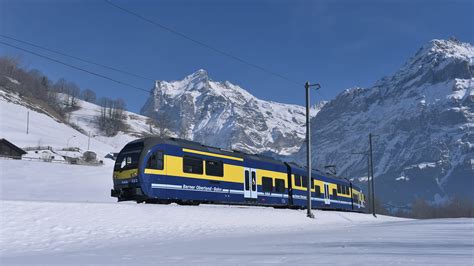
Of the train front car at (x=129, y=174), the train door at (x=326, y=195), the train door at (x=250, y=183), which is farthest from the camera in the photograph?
the train door at (x=326, y=195)

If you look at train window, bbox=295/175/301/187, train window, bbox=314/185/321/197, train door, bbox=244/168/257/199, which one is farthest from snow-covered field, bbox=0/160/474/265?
train window, bbox=314/185/321/197

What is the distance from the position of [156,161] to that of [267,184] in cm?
1133

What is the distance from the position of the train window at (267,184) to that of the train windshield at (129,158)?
35.8 feet

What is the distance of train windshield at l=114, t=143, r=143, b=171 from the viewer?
23.3 metres

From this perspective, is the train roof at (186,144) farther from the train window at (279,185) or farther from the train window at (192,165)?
the train window at (279,185)

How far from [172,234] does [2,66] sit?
652 ft

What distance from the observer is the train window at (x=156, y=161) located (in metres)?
22.9

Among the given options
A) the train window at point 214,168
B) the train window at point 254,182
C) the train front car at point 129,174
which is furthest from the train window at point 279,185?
the train front car at point 129,174

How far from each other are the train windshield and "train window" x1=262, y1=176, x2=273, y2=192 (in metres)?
10.9

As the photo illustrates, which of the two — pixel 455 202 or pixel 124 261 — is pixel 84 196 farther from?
pixel 455 202

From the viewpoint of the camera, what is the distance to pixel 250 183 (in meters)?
30.2

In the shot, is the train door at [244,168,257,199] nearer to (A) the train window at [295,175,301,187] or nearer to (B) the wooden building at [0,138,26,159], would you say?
(A) the train window at [295,175,301,187]

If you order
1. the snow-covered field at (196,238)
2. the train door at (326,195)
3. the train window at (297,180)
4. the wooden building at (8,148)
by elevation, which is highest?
the wooden building at (8,148)

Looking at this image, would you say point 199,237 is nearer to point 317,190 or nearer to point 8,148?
point 317,190
